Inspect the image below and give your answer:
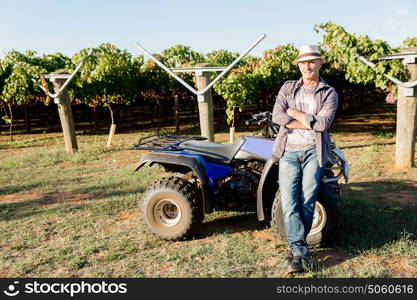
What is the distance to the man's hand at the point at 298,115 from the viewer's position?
313 centimetres

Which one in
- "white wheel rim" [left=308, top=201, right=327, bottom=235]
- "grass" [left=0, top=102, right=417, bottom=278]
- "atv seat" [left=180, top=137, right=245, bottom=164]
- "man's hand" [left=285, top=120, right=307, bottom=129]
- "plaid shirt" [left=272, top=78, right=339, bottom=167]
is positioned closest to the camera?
"plaid shirt" [left=272, top=78, right=339, bottom=167]

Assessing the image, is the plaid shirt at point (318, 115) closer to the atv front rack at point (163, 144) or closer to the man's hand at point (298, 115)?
the man's hand at point (298, 115)

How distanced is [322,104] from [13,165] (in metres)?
8.03

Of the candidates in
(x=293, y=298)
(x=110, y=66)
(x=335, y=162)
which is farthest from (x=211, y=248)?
(x=110, y=66)

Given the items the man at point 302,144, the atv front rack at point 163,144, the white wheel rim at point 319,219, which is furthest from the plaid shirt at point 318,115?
the atv front rack at point 163,144

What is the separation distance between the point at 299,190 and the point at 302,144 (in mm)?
385

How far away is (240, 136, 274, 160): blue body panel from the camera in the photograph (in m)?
4.04

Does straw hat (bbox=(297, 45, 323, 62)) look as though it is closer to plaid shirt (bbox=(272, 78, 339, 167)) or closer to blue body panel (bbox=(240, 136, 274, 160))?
plaid shirt (bbox=(272, 78, 339, 167))

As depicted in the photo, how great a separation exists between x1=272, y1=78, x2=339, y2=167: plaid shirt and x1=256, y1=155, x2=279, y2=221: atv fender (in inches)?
12.3

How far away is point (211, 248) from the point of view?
3.96 metres

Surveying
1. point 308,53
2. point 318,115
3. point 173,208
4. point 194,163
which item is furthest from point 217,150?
point 308,53

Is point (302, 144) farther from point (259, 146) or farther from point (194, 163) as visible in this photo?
point (194, 163)

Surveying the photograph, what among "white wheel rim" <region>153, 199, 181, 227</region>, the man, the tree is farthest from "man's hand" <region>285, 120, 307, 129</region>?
the tree

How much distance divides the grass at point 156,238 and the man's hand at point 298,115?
1.18m
